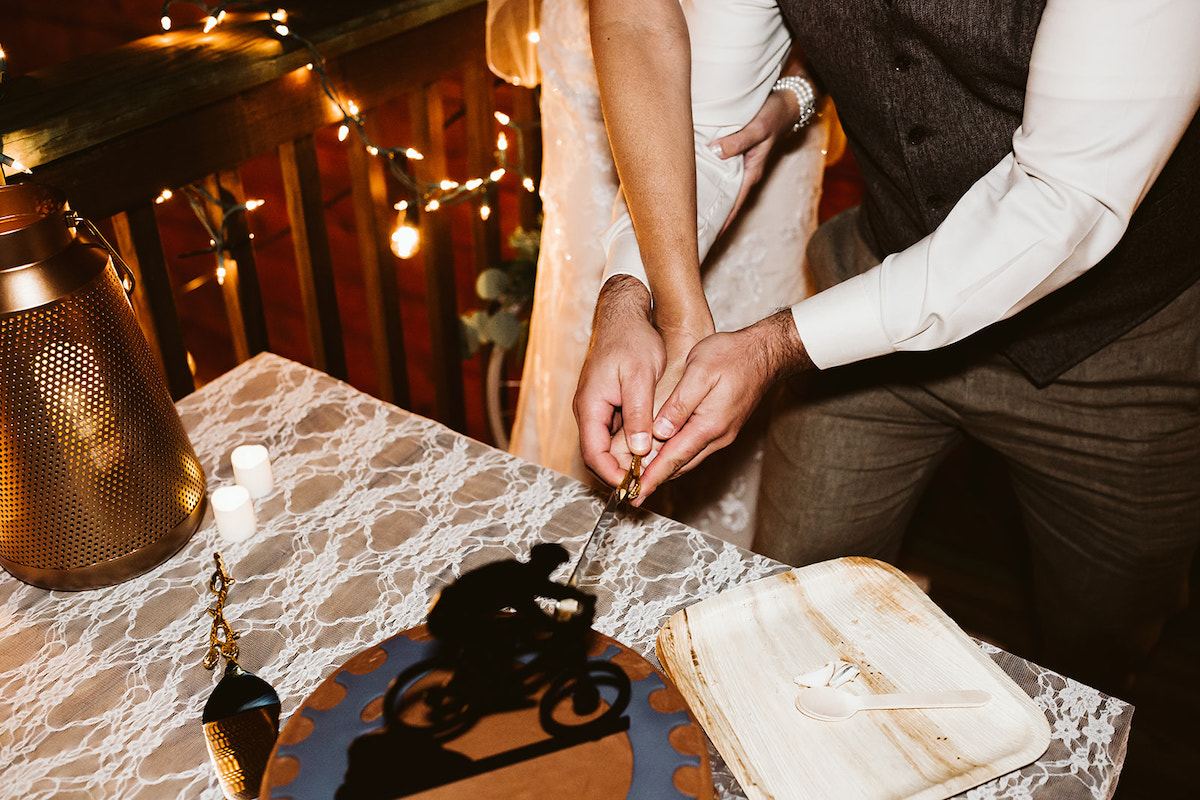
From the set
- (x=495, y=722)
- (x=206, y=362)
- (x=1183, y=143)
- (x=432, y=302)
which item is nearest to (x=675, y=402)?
(x=495, y=722)

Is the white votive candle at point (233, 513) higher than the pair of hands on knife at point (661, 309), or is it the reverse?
the pair of hands on knife at point (661, 309)

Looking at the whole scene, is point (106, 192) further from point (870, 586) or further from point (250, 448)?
point (870, 586)

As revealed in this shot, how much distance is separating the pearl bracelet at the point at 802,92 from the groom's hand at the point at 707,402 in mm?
603

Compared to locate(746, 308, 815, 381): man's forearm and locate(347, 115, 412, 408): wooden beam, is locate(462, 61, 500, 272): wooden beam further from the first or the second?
locate(746, 308, 815, 381): man's forearm

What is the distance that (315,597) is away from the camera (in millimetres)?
888

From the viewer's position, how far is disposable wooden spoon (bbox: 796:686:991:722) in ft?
2.34

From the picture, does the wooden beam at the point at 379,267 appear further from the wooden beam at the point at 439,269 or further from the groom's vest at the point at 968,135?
the groom's vest at the point at 968,135

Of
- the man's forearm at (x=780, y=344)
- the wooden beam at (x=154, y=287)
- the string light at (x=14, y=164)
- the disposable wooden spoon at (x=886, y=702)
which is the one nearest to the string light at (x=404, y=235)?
the wooden beam at (x=154, y=287)

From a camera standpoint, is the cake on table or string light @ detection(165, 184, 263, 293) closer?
the cake on table

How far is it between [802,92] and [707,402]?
28.6 inches

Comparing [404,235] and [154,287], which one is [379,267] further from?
[154,287]

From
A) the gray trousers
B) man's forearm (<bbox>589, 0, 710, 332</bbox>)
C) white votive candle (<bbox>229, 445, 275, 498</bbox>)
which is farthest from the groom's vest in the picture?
white votive candle (<bbox>229, 445, 275, 498</bbox>)

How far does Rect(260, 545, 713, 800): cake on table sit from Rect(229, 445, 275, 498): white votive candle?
1.20 ft

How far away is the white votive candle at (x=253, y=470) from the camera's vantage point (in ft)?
3.28
